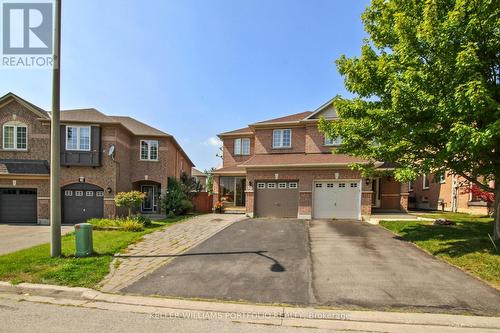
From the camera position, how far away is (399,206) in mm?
19203

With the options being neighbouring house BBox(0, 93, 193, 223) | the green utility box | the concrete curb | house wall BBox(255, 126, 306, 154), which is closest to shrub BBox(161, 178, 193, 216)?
neighbouring house BBox(0, 93, 193, 223)

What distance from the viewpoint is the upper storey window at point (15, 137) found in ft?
59.1

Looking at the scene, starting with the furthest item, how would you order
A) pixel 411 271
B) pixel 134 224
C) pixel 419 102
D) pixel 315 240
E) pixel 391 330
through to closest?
pixel 134 224 → pixel 315 240 → pixel 419 102 → pixel 411 271 → pixel 391 330

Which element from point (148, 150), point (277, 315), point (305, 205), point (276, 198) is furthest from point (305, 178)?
point (277, 315)

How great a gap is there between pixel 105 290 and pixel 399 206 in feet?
62.9

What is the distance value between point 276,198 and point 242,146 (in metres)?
7.92

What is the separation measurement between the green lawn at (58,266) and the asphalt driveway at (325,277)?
1.48m

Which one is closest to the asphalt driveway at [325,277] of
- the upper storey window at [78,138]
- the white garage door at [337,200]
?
the white garage door at [337,200]

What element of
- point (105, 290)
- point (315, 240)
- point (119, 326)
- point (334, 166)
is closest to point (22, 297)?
point (105, 290)

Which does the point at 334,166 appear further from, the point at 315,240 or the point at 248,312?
the point at 248,312

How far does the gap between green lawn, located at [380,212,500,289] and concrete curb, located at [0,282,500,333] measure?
9.50 feet

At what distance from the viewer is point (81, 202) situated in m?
18.2

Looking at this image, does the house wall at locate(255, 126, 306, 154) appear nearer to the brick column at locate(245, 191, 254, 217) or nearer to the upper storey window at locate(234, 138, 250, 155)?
the upper storey window at locate(234, 138, 250, 155)

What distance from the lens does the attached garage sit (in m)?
18.1
